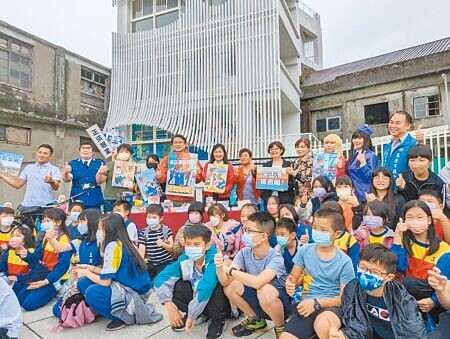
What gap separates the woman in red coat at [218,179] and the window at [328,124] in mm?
12210

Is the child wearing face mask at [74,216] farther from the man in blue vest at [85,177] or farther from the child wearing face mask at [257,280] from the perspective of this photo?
the child wearing face mask at [257,280]

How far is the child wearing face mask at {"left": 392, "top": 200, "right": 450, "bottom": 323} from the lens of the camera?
260cm

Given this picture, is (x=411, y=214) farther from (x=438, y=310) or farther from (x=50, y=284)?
(x=50, y=284)

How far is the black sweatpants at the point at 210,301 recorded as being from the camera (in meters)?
3.14

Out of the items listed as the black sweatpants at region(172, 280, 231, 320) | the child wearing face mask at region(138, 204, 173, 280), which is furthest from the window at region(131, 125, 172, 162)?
the black sweatpants at region(172, 280, 231, 320)

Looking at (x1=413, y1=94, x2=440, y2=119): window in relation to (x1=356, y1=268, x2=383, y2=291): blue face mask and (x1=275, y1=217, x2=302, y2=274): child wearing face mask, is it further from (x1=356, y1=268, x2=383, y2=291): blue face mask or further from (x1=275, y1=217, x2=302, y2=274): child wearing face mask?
(x1=356, y1=268, x2=383, y2=291): blue face mask

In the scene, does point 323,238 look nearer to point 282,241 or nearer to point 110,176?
point 282,241

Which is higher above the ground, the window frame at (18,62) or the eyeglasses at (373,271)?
the window frame at (18,62)

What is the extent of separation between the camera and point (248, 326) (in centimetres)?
314

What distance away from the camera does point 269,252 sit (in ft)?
10.2

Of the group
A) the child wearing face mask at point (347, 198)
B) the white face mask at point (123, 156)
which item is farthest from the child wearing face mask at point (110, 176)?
the child wearing face mask at point (347, 198)

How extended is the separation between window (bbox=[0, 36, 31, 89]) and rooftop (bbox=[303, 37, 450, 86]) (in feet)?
41.7

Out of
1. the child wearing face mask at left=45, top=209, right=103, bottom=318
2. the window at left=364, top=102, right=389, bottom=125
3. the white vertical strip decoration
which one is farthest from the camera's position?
the window at left=364, top=102, right=389, bottom=125

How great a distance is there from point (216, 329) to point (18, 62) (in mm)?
14324
